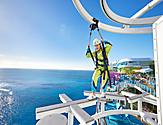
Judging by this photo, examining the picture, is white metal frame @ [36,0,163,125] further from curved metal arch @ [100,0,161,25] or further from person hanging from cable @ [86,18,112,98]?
person hanging from cable @ [86,18,112,98]

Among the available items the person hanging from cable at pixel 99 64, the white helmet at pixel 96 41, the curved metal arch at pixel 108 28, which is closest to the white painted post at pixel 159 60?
the curved metal arch at pixel 108 28

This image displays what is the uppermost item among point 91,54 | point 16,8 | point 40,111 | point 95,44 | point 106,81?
point 16,8

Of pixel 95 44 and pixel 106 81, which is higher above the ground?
pixel 95 44

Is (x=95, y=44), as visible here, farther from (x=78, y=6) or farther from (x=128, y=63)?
(x=128, y=63)

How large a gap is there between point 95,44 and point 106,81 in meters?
0.68

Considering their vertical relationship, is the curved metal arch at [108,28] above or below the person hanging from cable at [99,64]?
A: above

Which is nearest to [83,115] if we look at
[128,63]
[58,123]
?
[58,123]

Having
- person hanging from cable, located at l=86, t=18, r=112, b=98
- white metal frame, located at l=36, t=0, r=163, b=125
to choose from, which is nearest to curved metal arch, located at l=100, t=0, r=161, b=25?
white metal frame, located at l=36, t=0, r=163, b=125

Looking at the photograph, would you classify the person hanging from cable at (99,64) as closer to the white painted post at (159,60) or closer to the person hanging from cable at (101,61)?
the person hanging from cable at (101,61)

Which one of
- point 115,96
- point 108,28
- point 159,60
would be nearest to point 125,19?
Answer: point 108,28

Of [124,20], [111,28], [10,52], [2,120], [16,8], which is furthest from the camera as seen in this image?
[10,52]

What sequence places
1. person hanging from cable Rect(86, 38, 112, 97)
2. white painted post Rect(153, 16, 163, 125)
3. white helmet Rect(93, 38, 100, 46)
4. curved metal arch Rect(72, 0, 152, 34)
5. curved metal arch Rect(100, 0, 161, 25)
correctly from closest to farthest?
white painted post Rect(153, 16, 163, 125) → curved metal arch Rect(100, 0, 161, 25) → curved metal arch Rect(72, 0, 152, 34) → person hanging from cable Rect(86, 38, 112, 97) → white helmet Rect(93, 38, 100, 46)

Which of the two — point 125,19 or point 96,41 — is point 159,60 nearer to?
point 125,19

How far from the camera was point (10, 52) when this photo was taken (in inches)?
715
